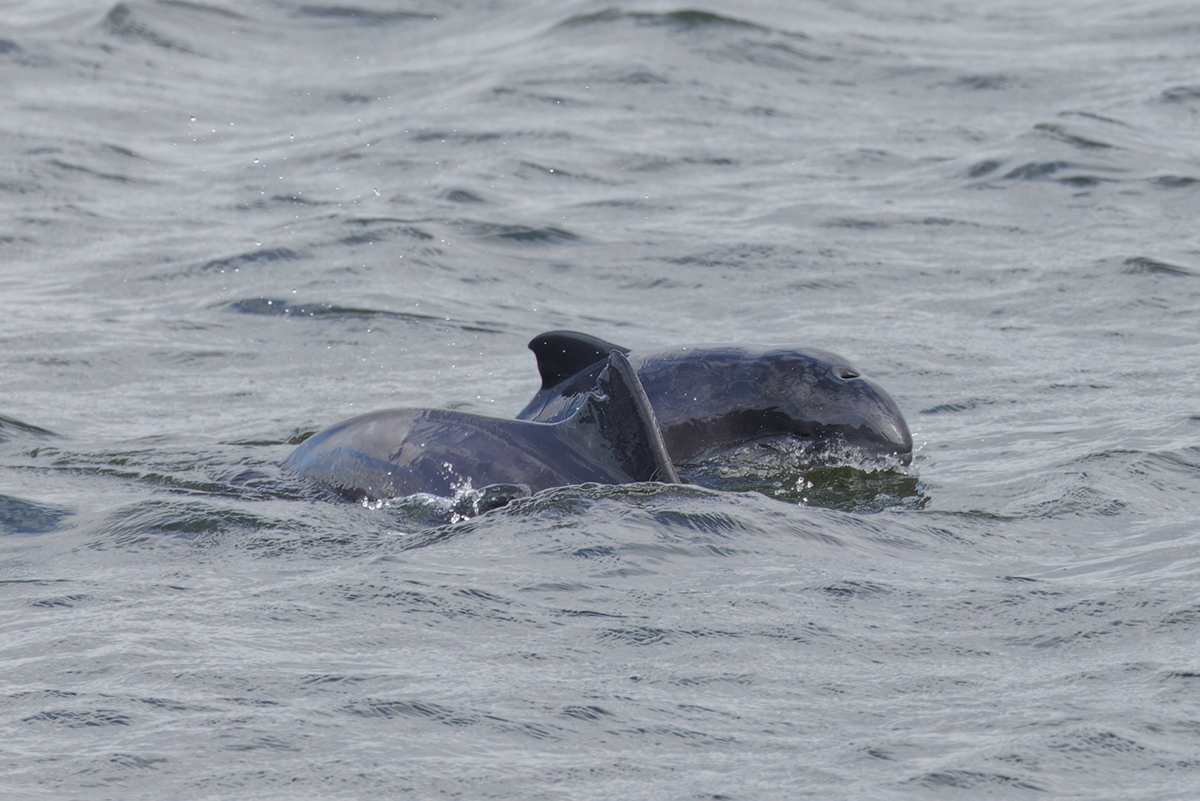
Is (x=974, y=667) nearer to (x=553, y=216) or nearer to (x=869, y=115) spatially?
(x=553, y=216)

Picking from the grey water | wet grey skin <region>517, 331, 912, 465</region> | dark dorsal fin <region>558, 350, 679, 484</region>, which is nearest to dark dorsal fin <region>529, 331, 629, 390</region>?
wet grey skin <region>517, 331, 912, 465</region>

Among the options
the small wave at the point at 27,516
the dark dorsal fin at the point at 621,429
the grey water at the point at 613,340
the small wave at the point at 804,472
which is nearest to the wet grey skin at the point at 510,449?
the dark dorsal fin at the point at 621,429

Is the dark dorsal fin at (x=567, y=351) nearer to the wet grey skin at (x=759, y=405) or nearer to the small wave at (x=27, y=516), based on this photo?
the wet grey skin at (x=759, y=405)

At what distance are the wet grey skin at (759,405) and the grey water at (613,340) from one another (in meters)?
0.24

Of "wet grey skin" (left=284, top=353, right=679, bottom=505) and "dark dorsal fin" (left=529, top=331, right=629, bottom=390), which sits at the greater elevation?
"dark dorsal fin" (left=529, top=331, right=629, bottom=390)

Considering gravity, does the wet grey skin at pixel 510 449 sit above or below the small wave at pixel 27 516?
above

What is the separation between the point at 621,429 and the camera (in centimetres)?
689

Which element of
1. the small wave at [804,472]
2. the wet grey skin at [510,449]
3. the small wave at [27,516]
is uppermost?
the wet grey skin at [510,449]

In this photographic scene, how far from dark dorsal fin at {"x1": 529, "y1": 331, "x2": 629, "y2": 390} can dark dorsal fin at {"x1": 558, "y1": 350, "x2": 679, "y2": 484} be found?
55 centimetres

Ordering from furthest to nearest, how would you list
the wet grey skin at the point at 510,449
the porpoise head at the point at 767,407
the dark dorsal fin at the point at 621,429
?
1. the porpoise head at the point at 767,407
2. the wet grey skin at the point at 510,449
3. the dark dorsal fin at the point at 621,429

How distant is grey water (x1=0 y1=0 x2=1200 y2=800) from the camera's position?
5.02 meters

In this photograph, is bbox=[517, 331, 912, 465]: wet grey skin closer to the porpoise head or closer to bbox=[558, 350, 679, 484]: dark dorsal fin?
the porpoise head

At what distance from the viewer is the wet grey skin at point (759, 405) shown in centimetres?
777

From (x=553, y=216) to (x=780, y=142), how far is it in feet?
10.9
